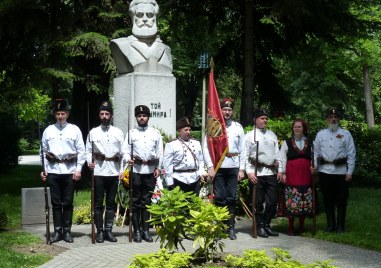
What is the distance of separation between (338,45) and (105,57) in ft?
20.9

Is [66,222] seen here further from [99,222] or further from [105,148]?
[105,148]

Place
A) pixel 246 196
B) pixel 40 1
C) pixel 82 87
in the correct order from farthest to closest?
pixel 82 87 → pixel 40 1 → pixel 246 196

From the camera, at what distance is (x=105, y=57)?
1603 cm

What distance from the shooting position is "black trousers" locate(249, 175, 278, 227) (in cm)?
1020

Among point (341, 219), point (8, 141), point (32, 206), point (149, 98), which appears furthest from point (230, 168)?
point (8, 141)

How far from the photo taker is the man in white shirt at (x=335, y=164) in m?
10.2

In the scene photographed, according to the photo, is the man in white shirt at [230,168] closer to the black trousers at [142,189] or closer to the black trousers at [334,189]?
the black trousers at [142,189]

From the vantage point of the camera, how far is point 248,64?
17484 millimetres

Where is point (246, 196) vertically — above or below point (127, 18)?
below

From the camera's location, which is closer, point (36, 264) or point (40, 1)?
point (36, 264)

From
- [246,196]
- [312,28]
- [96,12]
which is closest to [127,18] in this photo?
[96,12]

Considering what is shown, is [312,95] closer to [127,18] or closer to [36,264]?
[127,18]

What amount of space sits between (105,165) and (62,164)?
649 mm

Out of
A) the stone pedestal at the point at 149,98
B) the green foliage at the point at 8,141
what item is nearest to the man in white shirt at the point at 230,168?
the stone pedestal at the point at 149,98
